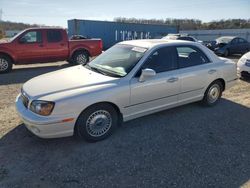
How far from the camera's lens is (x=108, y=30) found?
82.0 feet

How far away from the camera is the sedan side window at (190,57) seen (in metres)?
5.02

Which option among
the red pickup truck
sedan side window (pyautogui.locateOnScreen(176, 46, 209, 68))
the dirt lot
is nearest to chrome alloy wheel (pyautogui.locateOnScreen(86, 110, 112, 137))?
the dirt lot

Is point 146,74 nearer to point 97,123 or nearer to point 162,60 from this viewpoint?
point 162,60

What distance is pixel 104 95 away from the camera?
3.92 m

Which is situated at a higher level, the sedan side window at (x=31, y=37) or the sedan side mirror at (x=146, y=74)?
the sedan side window at (x=31, y=37)

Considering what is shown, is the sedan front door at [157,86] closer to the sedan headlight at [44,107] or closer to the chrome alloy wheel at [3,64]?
the sedan headlight at [44,107]

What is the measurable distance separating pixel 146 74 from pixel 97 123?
1112mm

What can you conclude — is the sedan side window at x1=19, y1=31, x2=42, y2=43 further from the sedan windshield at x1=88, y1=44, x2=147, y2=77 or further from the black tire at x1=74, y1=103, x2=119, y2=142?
the black tire at x1=74, y1=103, x2=119, y2=142

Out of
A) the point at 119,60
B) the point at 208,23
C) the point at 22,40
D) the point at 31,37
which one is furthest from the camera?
the point at 208,23

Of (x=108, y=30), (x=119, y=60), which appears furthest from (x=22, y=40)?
(x=108, y=30)

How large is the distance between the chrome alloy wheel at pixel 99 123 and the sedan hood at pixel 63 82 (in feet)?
1.55

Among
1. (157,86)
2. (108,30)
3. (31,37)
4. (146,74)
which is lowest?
(157,86)

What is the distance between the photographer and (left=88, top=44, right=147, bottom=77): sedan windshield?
4.40 metres

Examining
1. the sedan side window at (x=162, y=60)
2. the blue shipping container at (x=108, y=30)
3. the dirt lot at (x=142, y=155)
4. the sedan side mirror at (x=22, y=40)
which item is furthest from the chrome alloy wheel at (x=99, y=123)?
the blue shipping container at (x=108, y=30)
